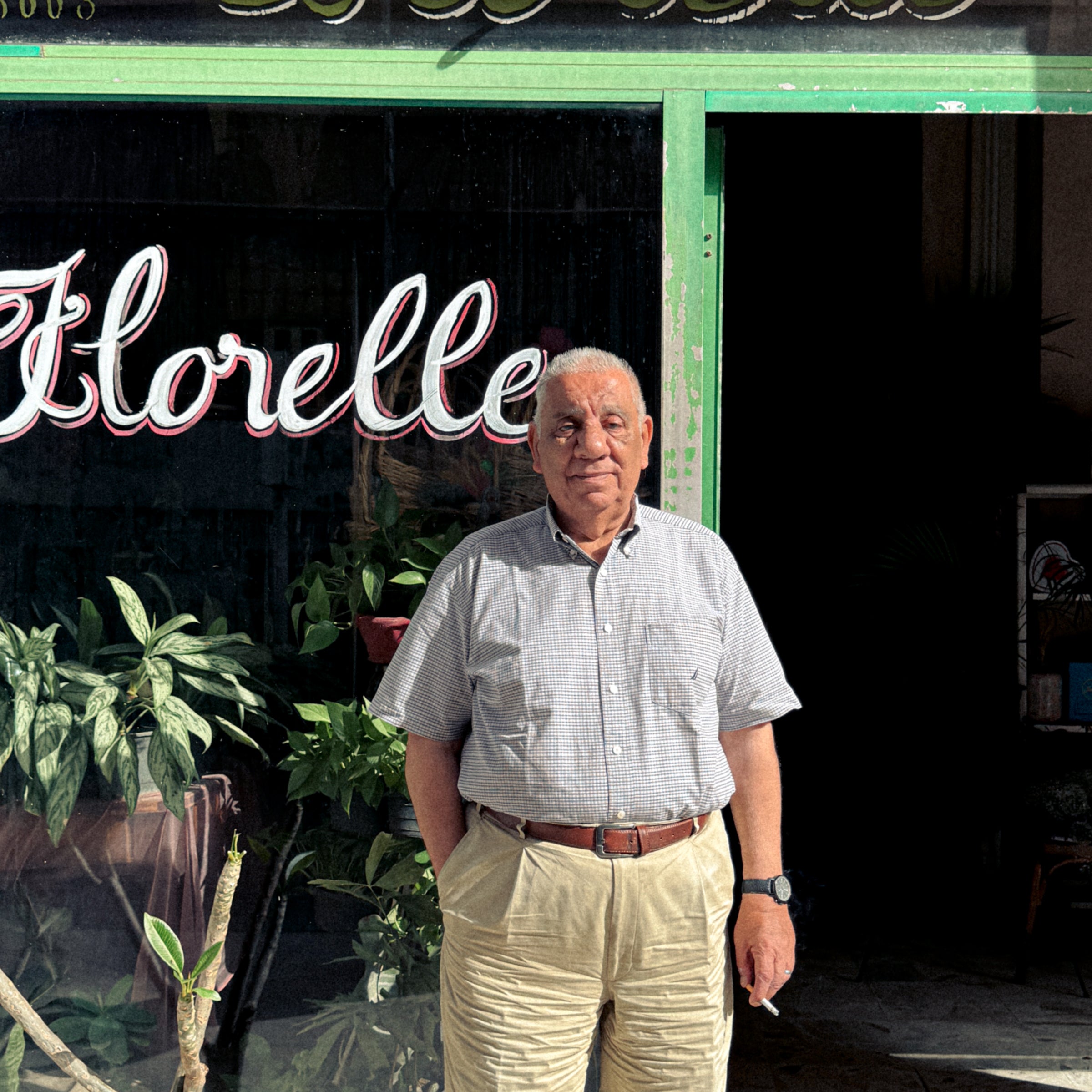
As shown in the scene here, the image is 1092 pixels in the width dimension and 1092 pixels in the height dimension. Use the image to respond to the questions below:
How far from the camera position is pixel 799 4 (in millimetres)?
2992

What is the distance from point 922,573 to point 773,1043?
221cm

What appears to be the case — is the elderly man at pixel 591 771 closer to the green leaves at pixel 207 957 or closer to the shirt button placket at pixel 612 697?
the shirt button placket at pixel 612 697

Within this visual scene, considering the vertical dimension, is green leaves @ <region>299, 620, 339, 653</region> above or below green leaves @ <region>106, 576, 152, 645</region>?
below

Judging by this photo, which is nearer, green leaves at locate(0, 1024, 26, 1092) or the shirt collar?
the shirt collar

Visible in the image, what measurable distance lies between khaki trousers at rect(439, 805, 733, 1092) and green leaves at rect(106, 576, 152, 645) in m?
1.20

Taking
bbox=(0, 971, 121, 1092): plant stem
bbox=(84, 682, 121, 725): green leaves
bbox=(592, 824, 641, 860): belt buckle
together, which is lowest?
bbox=(0, 971, 121, 1092): plant stem

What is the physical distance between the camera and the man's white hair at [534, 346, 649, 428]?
2.30 metres

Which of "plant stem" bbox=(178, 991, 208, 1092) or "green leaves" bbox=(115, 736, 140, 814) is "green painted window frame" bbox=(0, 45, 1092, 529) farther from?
"plant stem" bbox=(178, 991, 208, 1092)

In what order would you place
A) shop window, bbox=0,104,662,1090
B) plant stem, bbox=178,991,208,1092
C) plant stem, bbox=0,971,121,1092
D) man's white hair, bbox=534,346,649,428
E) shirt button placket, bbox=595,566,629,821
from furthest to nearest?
shop window, bbox=0,104,662,1090 < plant stem, bbox=0,971,121,1092 < plant stem, bbox=178,991,208,1092 < man's white hair, bbox=534,346,649,428 < shirt button placket, bbox=595,566,629,821

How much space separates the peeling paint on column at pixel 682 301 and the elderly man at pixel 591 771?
64 cm

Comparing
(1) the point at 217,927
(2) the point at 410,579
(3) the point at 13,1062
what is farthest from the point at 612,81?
(3) the point at 13,1062

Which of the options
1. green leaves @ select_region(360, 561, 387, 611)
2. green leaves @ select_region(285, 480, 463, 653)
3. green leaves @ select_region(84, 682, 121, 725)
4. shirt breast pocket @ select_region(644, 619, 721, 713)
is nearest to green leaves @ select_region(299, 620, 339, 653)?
green leaves @ select_region(285, 480, 463, 653)

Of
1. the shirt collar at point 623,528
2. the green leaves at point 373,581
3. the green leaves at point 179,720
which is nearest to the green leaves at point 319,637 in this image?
the green leaves at point 373,581

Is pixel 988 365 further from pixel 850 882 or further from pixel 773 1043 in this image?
pixel 773 1043
